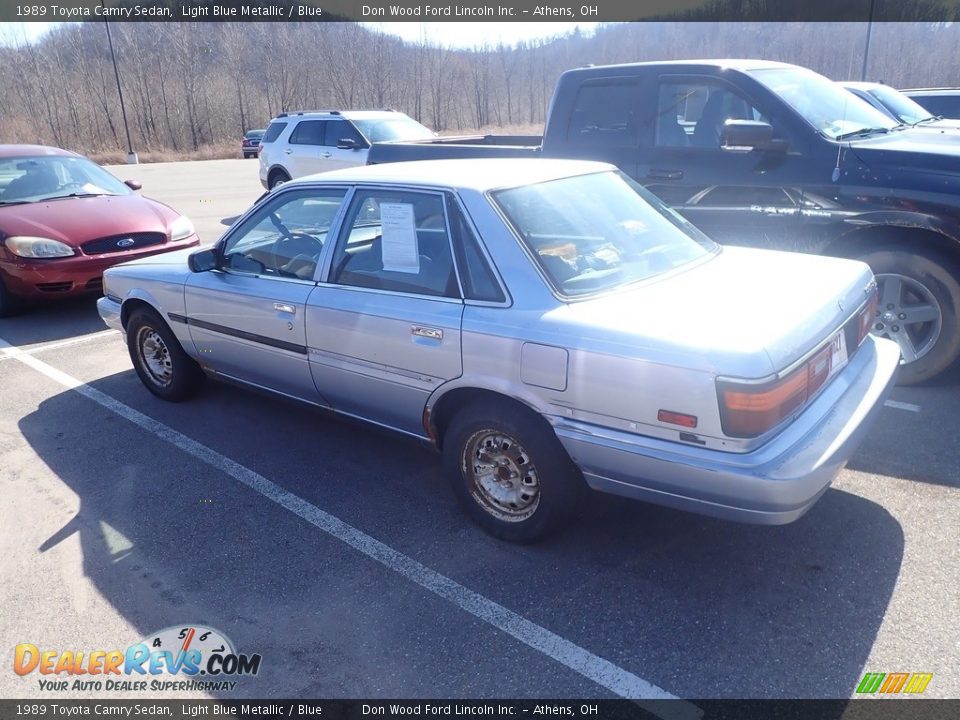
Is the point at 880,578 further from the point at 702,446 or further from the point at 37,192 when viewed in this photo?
the point at 37,192

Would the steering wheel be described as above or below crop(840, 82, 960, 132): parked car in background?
below

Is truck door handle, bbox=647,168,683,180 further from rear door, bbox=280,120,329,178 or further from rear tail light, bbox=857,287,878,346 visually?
rear door, bbox=280,120,329,178

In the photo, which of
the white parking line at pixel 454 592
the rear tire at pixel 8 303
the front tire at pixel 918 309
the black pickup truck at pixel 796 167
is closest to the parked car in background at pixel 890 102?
the black pickup truck at pixel 796 167

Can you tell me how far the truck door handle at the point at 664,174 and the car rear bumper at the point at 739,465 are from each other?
2709 mm

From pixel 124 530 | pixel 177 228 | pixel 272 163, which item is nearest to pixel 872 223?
pixel 124 530

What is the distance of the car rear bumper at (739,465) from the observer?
2.69 metres

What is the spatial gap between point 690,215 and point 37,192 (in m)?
7.16

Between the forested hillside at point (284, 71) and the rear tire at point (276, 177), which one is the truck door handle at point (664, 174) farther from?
the forested hillside at point (284, 71)

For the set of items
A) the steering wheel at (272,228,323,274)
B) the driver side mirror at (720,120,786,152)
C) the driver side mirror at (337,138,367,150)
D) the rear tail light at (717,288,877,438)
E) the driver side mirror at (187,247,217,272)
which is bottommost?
the rear tail light at (717,288,877,438)

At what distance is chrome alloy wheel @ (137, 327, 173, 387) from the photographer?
5.30 m

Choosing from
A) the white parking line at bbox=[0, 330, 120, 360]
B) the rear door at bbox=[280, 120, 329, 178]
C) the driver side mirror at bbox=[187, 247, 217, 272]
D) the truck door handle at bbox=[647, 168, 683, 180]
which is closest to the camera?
the driver side mirror at bbox=[187, 247, 217, 272]

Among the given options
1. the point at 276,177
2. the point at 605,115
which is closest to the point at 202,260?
the point at 605,115

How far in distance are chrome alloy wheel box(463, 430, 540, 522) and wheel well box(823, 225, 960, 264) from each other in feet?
9.98

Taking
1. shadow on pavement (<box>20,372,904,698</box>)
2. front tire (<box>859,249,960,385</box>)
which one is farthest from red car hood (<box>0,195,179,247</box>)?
front tire (<box>859,249,960,385</box>)
